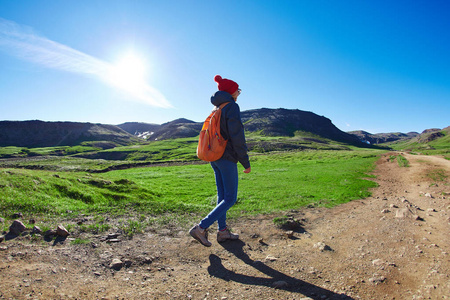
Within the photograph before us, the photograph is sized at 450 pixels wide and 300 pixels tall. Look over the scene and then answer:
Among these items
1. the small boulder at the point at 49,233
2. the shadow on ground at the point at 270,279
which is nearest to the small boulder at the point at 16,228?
the small boulder at the point at 49,233

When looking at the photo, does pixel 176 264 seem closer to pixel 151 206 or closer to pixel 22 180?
pixel 151 206

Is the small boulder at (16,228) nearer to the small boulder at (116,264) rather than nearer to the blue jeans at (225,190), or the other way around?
the small boulder at (116,264)

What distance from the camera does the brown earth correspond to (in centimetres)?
352

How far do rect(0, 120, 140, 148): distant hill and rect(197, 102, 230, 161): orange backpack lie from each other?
6489 inches

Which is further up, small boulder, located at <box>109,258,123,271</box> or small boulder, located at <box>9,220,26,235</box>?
small boulder, located at <box>9,220,26,235</box>

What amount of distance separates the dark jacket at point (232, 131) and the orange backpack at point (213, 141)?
0.41 ft

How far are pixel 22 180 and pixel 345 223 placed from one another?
11.9m

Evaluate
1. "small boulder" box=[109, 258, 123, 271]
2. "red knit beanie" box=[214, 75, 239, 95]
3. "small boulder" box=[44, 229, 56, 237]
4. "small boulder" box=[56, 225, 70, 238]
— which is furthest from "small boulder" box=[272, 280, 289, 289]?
"small boulder" box=[44, 229, 56, 237]

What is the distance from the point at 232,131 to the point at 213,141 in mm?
508

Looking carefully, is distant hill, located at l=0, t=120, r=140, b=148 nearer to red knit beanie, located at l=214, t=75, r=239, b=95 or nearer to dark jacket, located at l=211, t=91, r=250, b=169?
red knit beanie, located at l=214, t=75, r=239, b=95

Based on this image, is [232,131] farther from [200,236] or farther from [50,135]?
[50,135]

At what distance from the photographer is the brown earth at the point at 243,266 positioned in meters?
3.52

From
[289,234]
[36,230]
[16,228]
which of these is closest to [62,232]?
[36,230]

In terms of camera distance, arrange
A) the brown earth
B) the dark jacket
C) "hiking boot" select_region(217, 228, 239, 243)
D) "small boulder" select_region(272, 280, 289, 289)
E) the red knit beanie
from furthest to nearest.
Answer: "hiking boot" select_region(217, 228, 239, 243)
the red knit beanie
the dark jacket
"small boulder" select_region(272, 280, 289, 289)
the brown earth
